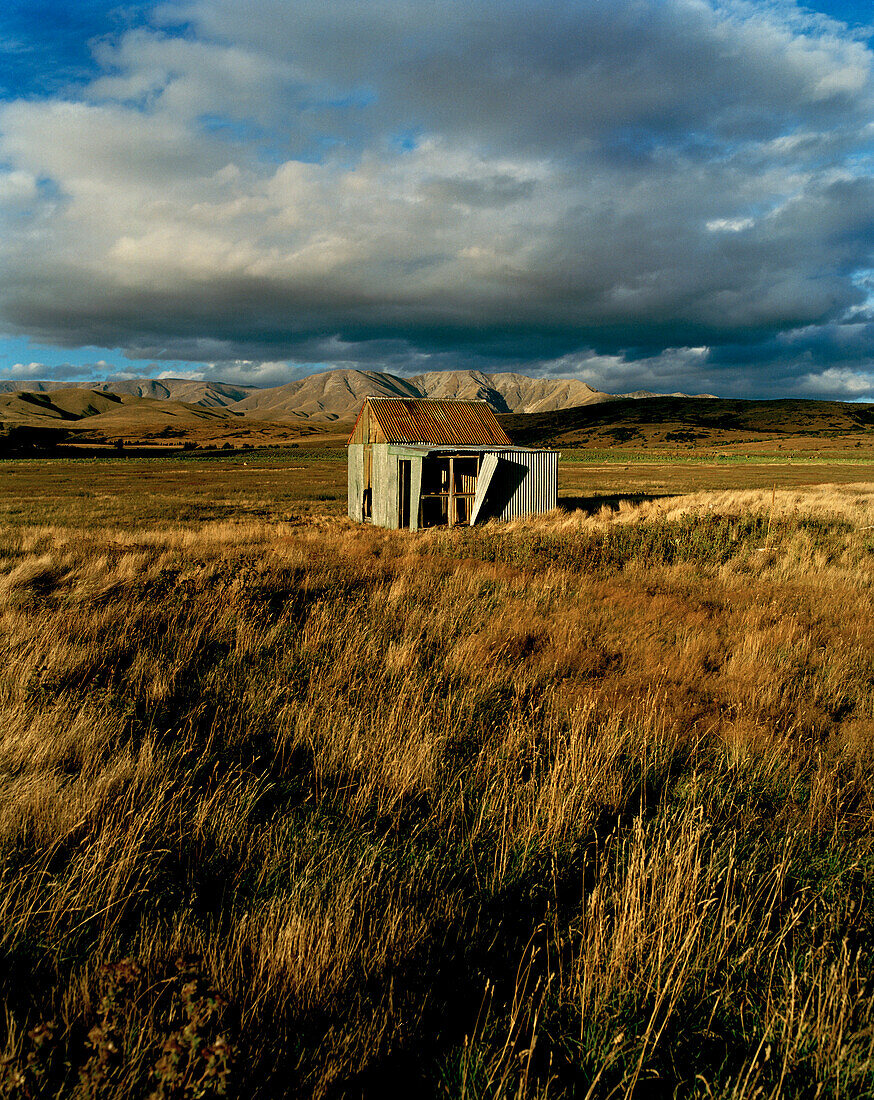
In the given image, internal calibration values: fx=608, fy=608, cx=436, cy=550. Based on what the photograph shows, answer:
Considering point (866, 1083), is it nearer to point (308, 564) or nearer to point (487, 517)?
point (308, 564)

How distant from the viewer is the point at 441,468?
25438 mm

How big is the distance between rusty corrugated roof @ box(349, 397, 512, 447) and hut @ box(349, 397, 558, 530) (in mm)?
42

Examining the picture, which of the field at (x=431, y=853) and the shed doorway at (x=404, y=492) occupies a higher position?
the shed doorway at (x=404, y=492)

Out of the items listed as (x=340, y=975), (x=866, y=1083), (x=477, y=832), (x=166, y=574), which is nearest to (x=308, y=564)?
(x=166, y=574)

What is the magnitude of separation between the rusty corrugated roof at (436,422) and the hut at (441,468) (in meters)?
0.04

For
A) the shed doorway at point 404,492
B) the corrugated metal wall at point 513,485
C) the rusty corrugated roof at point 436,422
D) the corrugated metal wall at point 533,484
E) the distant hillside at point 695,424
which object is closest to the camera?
the shed doorway at point 404,492

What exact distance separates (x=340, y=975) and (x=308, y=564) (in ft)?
28.4

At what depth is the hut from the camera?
23172 mm

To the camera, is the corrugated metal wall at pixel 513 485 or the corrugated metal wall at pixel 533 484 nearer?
the corrugated metal wall at pixel 513 485

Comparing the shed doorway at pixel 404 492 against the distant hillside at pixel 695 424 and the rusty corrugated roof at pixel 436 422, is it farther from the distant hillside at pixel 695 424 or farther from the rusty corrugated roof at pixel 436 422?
the distant hillside at pixel 695 424

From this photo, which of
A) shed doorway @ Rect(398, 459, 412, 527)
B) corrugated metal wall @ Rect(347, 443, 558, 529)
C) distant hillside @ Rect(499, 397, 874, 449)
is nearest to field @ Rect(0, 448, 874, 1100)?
shed doorway @ Rect(398, 459, 412, 527)

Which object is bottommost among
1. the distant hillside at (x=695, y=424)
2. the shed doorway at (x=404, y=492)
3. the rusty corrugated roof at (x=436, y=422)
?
the shed doorway at (x=404, y=492)

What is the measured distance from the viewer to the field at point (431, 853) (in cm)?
203

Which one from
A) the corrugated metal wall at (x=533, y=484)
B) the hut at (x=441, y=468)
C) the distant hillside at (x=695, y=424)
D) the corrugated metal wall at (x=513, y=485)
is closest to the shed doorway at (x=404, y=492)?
the hut at (x=441, y=468)
